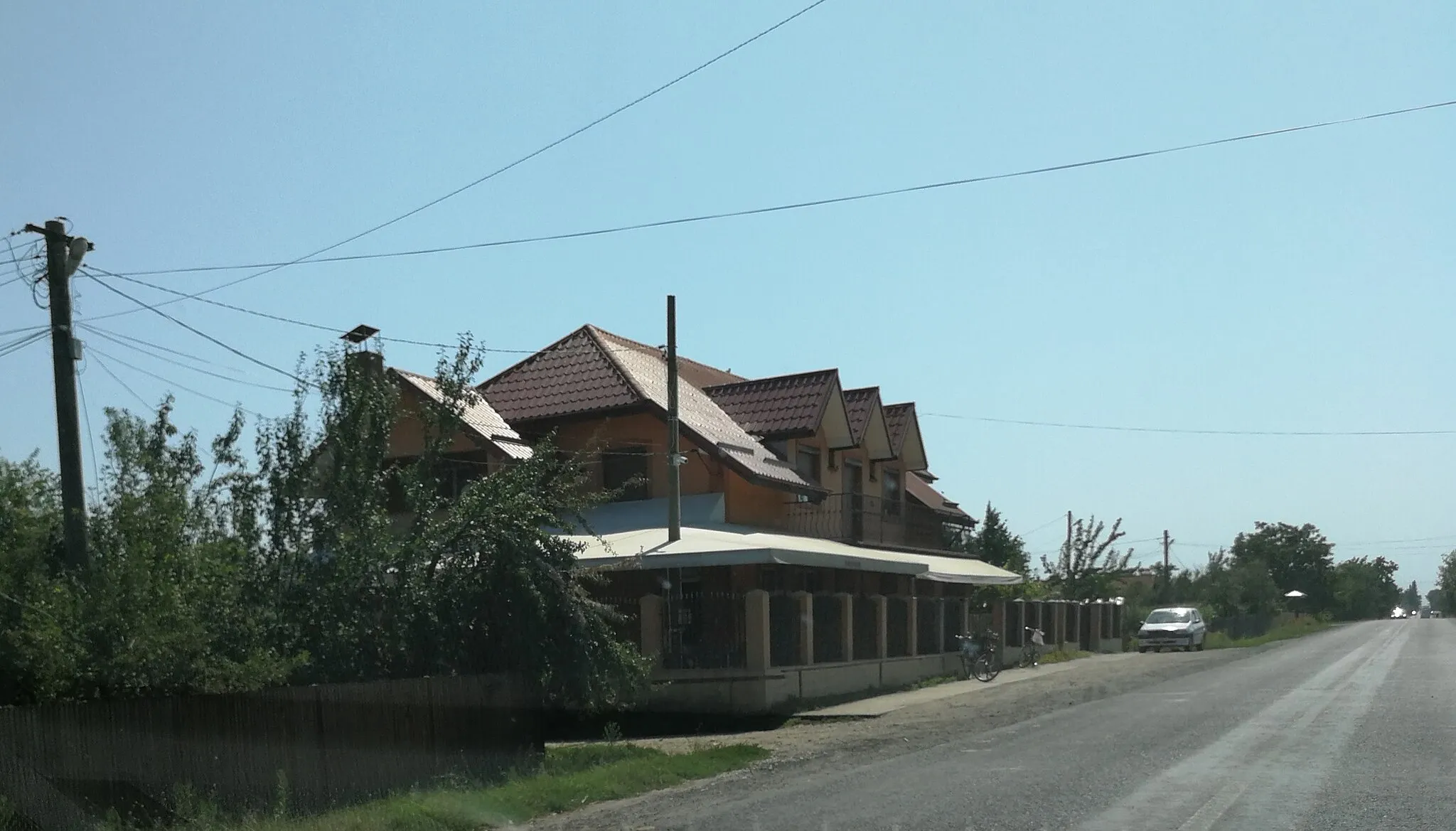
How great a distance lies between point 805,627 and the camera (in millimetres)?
23578

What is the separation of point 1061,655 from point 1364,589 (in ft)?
374

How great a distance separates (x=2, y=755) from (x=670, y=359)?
13598 mm

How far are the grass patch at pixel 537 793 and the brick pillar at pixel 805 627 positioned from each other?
6.05m

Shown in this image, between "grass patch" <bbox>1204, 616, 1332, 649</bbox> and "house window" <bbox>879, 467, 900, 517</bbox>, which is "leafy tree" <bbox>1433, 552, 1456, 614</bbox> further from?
"house window" <bbox>879, 467, 900, 517</bbox>

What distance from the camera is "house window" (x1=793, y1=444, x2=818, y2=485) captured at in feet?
98.3

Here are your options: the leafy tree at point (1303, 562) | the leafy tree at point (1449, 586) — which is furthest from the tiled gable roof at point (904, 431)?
the leafy tree at point (1449, 586)

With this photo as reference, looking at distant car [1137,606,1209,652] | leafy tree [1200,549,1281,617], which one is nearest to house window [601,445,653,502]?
distant car [1137,606,1209,652]

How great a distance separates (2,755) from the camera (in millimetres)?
9969

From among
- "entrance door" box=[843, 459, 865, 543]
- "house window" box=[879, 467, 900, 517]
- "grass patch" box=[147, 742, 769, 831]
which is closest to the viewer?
"grass patch" box=[147, 742, 769, 831]

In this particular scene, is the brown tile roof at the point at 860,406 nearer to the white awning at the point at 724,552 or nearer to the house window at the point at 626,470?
the white awning at the point at 724,552

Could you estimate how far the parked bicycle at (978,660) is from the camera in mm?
31000

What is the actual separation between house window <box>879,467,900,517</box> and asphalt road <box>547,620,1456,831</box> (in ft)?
42.2

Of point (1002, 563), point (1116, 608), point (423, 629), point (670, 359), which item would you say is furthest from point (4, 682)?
point (1116, 608)

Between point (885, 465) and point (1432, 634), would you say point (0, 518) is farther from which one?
point (1432, 634)
